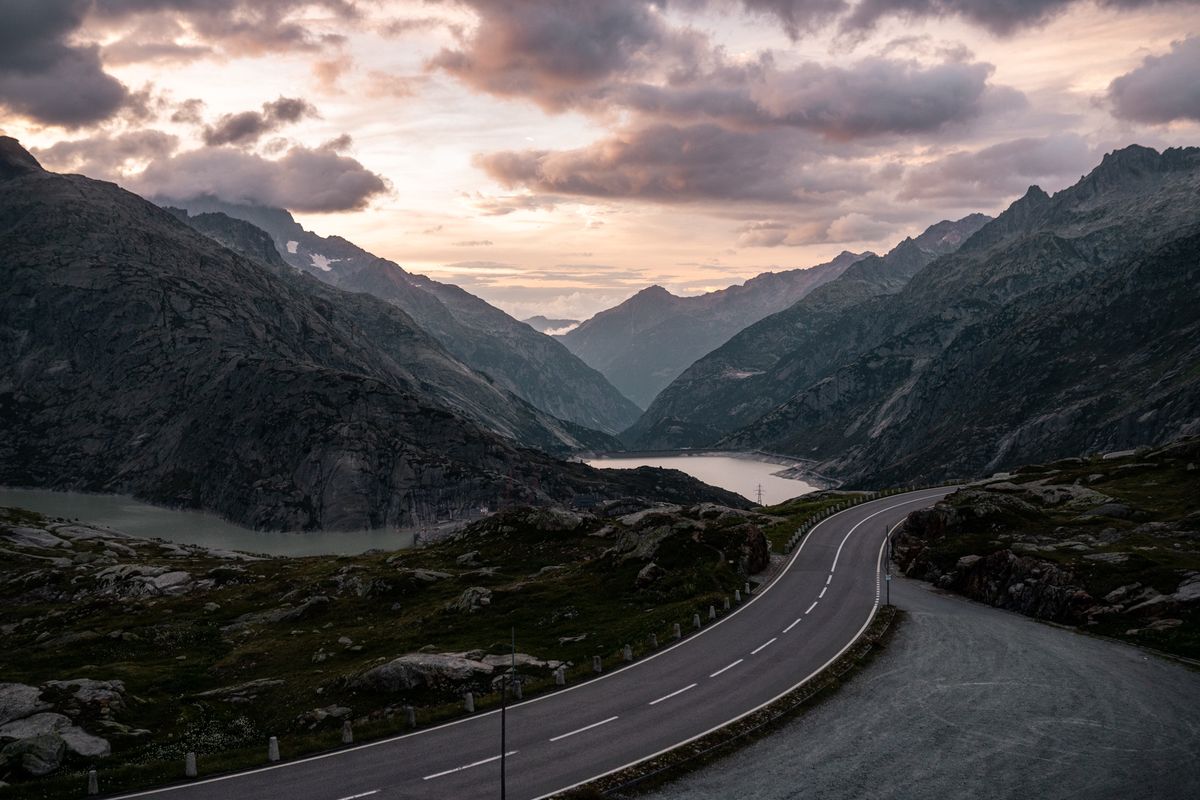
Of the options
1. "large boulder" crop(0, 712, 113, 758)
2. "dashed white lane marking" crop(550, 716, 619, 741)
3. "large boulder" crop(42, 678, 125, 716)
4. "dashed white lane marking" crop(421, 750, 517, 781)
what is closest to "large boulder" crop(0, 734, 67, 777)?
"large boulder" crop(0, 712, 113, 758)

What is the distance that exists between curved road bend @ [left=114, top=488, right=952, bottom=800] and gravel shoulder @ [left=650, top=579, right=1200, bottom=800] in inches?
142

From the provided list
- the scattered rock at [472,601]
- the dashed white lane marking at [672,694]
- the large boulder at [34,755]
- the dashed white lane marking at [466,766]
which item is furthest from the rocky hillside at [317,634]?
the dashed white lane marking at [466,766]

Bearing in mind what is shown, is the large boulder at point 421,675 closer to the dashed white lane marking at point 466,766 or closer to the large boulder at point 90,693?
the dashed white lane marking at point 466,766

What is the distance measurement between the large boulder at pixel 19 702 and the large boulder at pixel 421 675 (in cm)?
1658

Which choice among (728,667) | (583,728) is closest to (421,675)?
(583,728)

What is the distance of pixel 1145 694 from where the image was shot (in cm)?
4325

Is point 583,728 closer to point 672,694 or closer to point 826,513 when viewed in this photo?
point 672,694

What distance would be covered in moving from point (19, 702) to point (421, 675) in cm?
2158

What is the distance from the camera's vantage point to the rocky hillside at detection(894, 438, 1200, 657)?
5456 cm

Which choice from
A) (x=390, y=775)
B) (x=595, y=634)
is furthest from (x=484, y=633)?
(x=390, y=775)

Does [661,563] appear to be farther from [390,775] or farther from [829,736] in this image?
[390,775]

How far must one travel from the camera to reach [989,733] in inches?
1559

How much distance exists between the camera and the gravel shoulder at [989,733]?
3481cm

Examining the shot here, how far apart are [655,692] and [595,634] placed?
11185 mm
